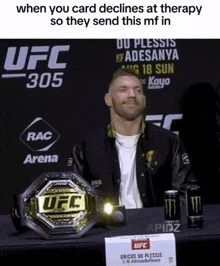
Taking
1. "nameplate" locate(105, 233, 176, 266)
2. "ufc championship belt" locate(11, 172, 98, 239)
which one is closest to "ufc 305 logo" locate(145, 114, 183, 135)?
"ufc championship belt" locate(11, 172, 98, 239)

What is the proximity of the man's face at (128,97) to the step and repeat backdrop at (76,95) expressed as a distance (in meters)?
0.26

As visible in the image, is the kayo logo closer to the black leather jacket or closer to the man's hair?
the black leather jacket

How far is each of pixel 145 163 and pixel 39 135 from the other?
0.98 meters

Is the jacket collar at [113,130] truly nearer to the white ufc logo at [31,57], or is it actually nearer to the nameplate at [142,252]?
the white ufc logo at [31,57]

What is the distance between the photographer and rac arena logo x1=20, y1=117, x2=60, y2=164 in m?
3.69

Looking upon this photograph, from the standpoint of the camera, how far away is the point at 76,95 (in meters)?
3.69

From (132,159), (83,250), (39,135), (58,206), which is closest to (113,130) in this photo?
(132,159)

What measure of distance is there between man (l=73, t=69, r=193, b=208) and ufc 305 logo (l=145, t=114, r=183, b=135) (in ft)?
1.13

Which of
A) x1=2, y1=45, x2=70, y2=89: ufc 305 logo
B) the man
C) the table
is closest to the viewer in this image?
the table

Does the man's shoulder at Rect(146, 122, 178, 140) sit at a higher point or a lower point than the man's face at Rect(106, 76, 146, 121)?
lower

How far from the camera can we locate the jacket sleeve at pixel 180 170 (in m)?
3.15
